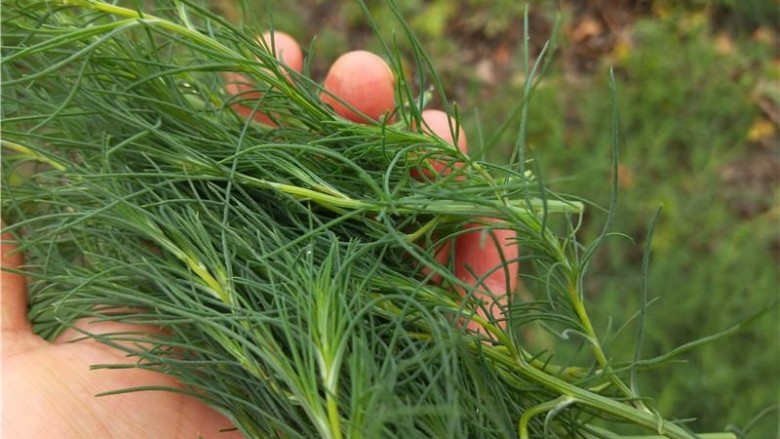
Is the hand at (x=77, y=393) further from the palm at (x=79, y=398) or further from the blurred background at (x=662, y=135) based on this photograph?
the blurred background at (x=662, y=135)

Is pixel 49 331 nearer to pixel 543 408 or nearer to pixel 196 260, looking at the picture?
pixel 196 260

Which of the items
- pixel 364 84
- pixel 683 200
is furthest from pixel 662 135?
pixel 364 84

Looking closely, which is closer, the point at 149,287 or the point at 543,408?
the point at 543,408

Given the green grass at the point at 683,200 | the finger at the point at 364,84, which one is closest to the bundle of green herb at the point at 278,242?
the finger at the point at 364,84

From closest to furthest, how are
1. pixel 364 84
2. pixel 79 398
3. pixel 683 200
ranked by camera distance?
1. pixel 79 398
2. pixel 364 84
3. pixel 683 200

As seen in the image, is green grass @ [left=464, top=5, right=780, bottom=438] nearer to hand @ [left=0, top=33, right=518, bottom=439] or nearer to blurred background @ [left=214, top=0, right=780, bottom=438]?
blurred background @ [left=214, top=0, right=780, bottom=438]

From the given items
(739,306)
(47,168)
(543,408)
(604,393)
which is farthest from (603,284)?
(47,168)

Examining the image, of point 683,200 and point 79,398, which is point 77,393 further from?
point 683,200
